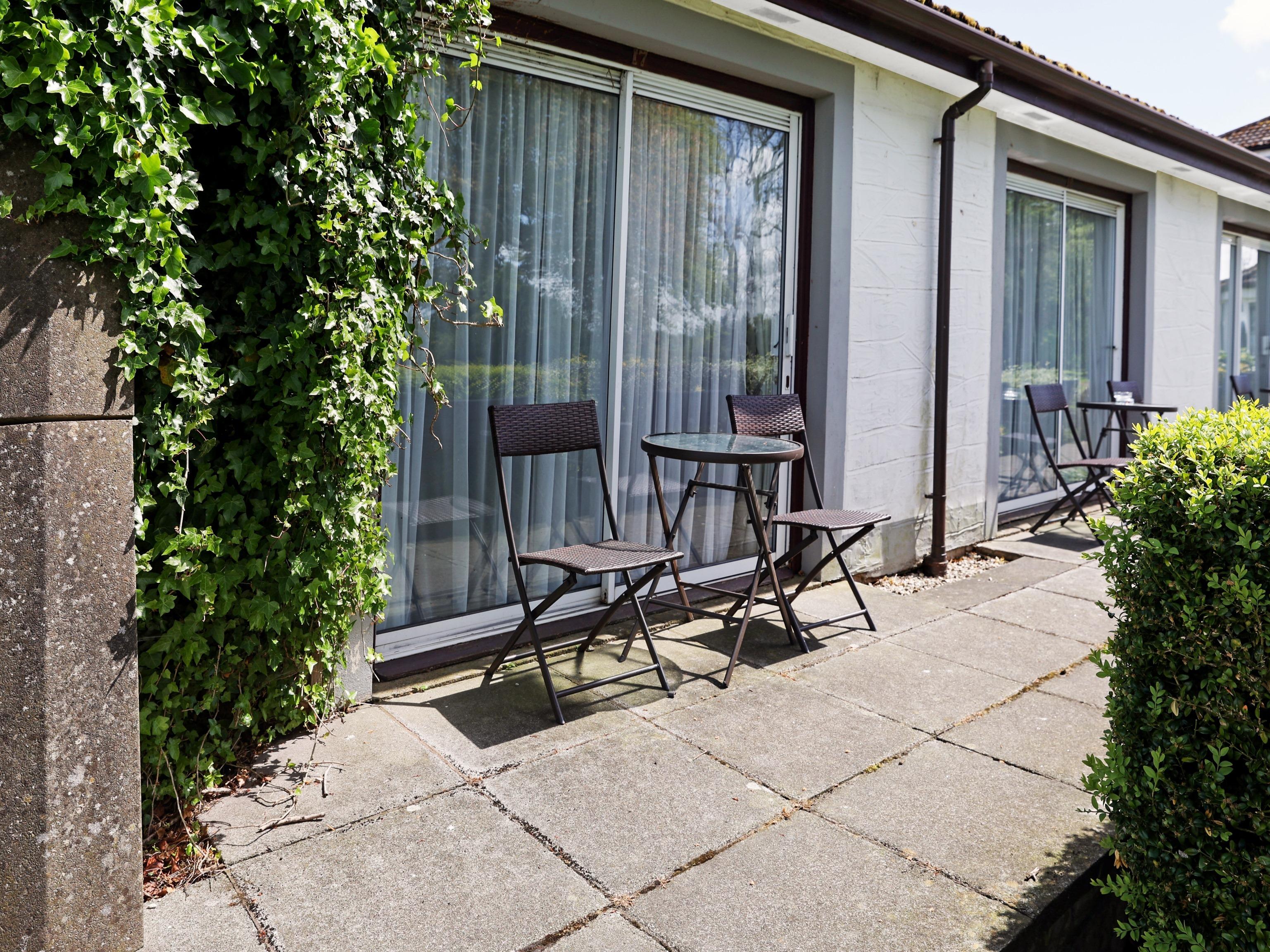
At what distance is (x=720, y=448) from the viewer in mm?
3775

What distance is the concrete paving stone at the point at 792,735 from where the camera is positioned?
112 inches

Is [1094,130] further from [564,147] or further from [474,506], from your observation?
[474,506]

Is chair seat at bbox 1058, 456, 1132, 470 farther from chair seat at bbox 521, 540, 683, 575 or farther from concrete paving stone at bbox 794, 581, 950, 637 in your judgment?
chair seat at bbox 521, 540, 683, 575

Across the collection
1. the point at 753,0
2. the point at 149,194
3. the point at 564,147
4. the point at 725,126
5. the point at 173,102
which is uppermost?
the point at 753,0

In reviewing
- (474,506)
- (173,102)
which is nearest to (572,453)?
(474,506)

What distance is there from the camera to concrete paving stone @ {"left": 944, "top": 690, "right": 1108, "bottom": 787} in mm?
2955

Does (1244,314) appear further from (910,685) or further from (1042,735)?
(1042,735)

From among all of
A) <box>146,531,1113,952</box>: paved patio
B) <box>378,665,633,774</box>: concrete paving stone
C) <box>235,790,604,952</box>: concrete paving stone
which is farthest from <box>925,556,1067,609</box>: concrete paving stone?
<box>235,790,604,952</box>: concrete paving stone

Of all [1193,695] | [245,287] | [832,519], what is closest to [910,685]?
[832,519]

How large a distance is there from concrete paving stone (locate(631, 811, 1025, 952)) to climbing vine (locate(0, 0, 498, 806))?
50.0 inches

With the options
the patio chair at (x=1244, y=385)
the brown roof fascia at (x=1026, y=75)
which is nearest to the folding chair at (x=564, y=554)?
the brown roof fascia at (x=1026, y=75)

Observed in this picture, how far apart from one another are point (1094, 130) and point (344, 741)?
614 centimetres

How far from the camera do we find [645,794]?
8.82 feet

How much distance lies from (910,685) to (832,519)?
2.68ft
